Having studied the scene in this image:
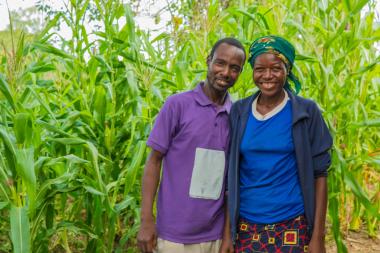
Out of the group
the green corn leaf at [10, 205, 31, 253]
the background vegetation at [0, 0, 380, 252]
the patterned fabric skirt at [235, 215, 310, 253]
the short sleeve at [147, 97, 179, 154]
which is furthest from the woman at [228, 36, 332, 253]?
the green corn leaf at [10, 205, 31, 253]

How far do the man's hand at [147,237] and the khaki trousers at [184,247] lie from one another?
0.03 meters

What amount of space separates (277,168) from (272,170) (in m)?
0.02

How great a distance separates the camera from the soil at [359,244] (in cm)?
335

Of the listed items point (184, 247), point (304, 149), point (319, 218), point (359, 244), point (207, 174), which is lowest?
point (359, 244)

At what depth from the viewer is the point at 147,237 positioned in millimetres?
1941

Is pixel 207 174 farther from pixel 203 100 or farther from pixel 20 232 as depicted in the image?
pixel 20 232

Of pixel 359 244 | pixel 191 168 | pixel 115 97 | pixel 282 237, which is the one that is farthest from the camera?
pixel 359 244

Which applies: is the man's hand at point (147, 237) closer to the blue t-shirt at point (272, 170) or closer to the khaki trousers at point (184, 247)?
the khaki trousers at point (184, 247)

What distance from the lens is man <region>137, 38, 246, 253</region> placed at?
194 centimetres

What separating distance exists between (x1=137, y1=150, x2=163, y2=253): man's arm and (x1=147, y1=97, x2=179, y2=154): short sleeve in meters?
0.04

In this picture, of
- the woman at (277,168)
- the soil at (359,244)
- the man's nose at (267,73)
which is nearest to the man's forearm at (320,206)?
the woman at (277,168)

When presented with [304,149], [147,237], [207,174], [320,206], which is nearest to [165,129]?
[207,174]

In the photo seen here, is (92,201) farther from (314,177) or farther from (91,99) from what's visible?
(314,177)

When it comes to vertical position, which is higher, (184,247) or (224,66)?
(224,66)
